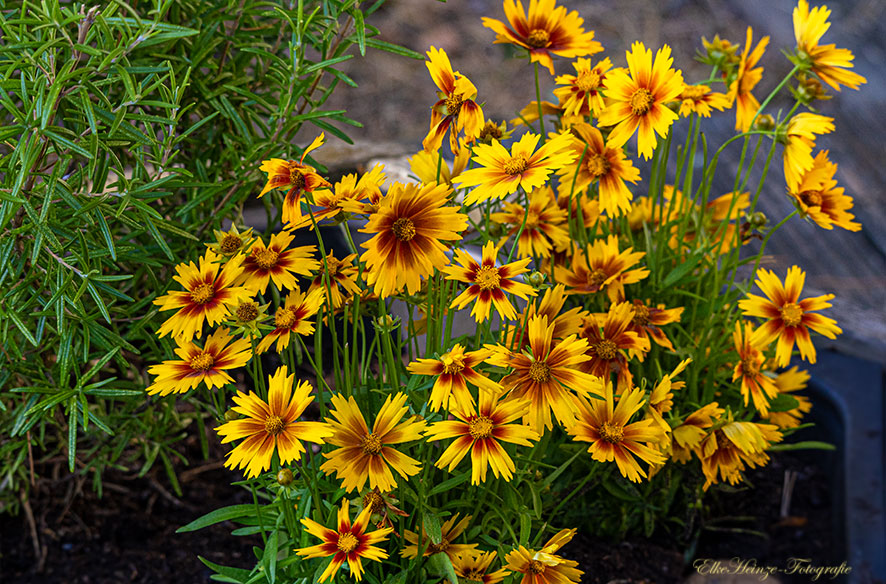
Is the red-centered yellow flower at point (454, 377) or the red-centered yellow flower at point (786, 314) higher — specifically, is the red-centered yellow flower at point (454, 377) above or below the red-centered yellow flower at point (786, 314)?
below

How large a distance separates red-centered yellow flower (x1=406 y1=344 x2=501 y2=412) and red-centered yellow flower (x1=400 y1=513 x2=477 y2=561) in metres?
0.15

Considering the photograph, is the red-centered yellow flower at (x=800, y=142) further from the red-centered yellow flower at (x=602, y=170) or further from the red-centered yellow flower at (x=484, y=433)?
the red-centered yellow flower at (x=484, y=433)

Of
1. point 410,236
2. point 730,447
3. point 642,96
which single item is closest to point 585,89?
point 642,96

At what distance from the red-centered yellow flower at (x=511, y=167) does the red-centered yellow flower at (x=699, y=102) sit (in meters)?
0.21

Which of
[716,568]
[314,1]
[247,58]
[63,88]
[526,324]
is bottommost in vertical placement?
[716,568]

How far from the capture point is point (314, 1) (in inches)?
41.7

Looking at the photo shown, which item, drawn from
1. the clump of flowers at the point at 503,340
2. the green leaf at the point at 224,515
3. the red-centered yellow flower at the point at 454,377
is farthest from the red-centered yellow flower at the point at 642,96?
the green leaf at the point at 224,515

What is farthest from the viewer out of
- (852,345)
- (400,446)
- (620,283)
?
(852,345)

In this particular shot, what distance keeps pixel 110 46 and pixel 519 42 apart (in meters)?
0.39

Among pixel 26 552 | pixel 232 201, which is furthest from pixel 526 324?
pixel 26 552

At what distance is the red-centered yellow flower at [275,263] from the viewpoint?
0.69 metres

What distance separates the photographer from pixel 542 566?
0.65 metres

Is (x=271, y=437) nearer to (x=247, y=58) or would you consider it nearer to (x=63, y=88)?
(x=63, y=88)

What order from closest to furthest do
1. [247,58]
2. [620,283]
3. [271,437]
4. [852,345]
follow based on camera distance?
[271,437]
[620,283]
[247,58]
[852,345]
